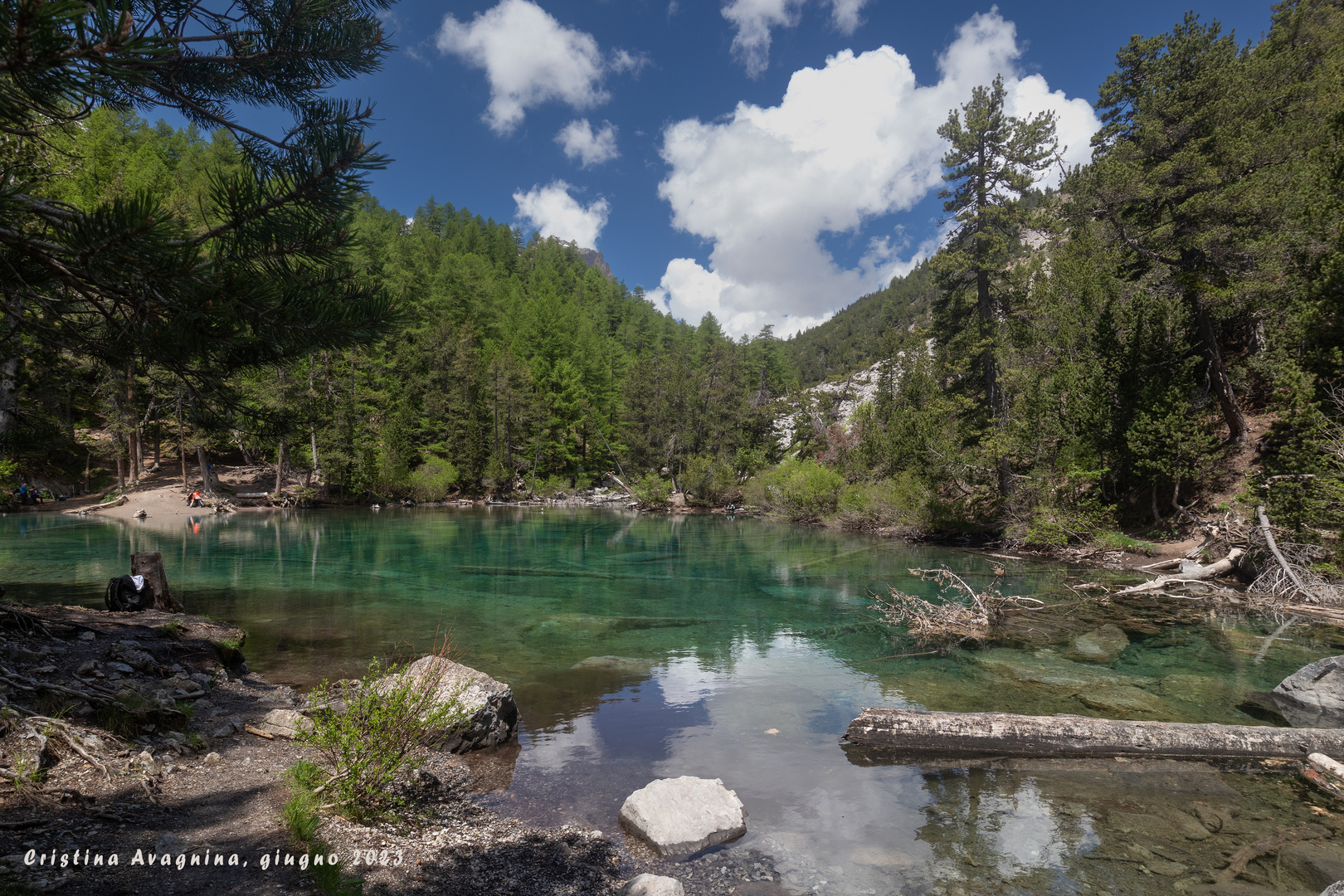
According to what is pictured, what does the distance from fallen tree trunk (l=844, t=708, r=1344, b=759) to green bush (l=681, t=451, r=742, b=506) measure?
43.7 m

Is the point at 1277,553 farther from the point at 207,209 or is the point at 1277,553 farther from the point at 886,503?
the point at 207,209

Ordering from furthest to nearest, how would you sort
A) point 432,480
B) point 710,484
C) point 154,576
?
point 710,484 → point 432,480 → point 154,576

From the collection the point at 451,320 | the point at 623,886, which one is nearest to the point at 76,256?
the point at 623,886

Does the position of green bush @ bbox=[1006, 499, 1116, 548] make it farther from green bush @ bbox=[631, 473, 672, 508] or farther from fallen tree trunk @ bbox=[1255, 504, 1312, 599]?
green bush @ bbox=[631, 473, 672, 508]

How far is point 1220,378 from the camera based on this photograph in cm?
2080

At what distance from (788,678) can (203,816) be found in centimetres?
831

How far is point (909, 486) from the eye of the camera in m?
30.2

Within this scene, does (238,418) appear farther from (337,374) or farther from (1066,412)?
(337,374)

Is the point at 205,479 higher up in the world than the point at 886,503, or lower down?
higher up

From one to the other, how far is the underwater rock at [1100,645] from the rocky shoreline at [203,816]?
9217mm

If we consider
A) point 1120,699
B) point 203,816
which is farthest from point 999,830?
point 203,816

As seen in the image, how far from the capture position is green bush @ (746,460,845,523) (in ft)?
128

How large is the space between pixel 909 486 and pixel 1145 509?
383 inches

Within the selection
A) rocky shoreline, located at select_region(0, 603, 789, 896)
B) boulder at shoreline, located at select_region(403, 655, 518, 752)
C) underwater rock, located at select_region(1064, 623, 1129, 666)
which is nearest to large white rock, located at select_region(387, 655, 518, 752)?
boulder at shoreline, located at select_region(403, 655, 518, 752)
